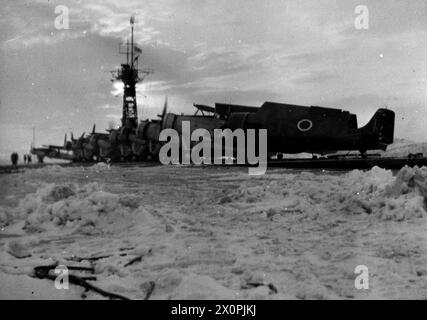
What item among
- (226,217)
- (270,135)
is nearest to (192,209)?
(226,217)

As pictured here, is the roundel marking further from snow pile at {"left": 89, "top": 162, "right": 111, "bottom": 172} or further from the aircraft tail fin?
snow pile at {"left": 89, "top": 162, "right": 111, "bottom": 172}

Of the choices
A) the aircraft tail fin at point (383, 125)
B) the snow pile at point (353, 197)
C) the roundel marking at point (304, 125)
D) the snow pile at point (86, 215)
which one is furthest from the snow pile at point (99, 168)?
the aircraft tail fin at point (383, 125)

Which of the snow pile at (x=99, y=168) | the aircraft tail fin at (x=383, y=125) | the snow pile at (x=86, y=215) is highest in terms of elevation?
the aircraft tail fin at (x=383, y=125)

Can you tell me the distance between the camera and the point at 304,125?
19953mm

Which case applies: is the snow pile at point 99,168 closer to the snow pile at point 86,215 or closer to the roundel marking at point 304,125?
the roundel marking at point 304,125

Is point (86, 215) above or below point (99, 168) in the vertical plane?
below

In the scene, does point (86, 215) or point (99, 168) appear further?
point (99, 168)

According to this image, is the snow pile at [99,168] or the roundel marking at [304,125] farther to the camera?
the snow pile at [99,168]

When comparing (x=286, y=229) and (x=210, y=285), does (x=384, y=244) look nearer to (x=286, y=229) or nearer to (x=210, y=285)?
(x=286, y=229)

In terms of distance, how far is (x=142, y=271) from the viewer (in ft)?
14.1

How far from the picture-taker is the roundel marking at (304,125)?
19781 millimetres

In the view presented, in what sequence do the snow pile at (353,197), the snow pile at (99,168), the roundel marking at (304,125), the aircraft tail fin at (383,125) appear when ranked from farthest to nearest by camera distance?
the snow pile at (99,168) → the roundel marking at (304,125) → the aircraft tail fin at (383,125) → the snow pile at (353,197)

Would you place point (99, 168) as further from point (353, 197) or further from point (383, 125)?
point (353, 197)

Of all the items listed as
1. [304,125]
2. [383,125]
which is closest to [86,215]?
[304,125]
